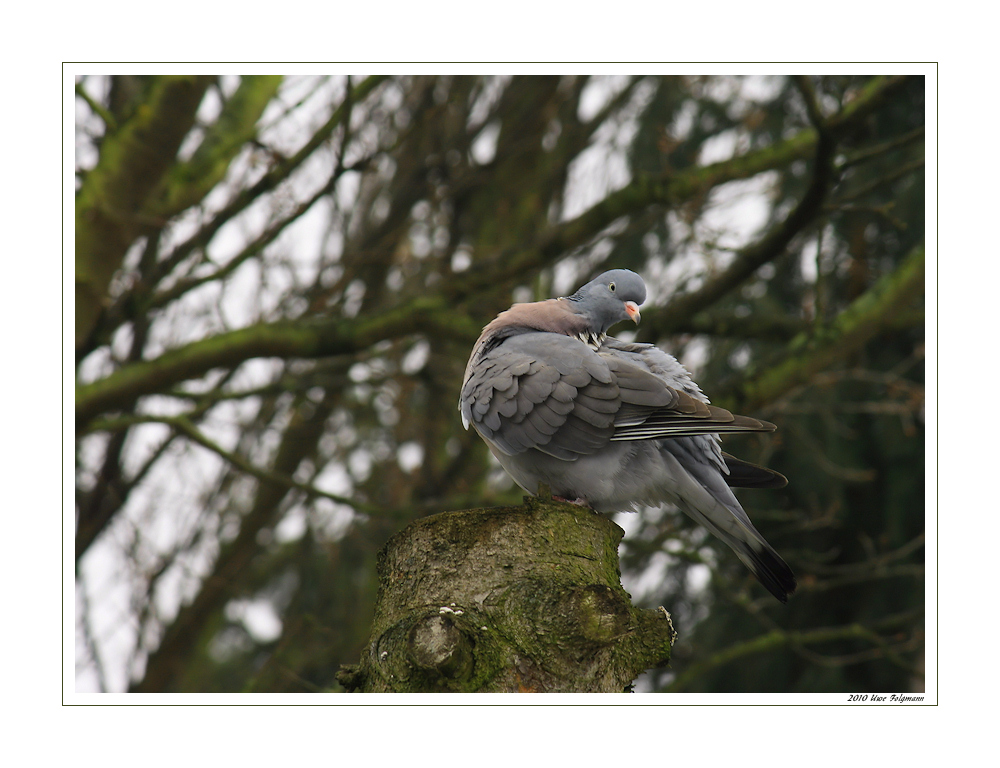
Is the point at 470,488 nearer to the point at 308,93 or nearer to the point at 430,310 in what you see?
the point at 430,310

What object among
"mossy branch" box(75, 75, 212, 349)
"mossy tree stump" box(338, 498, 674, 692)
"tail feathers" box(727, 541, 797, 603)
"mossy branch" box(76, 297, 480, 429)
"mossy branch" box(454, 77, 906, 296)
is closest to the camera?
"mossy tree stump" box(338, 498, 674, 692)

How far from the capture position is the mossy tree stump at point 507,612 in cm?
245

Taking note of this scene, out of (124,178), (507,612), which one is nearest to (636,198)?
(124,178)

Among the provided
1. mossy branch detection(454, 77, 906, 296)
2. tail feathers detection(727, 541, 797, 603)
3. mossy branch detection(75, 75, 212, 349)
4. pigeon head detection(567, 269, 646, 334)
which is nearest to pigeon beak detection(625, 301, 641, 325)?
pigeon head detection(567, 269, 646, 334)

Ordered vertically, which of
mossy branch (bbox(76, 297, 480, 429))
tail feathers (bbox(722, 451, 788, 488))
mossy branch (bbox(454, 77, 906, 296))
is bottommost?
tail feathers (bbox(722, 451, 788, 488))

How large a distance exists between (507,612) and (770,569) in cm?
134

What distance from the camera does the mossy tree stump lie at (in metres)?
2.45

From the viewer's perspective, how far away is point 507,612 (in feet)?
8.43

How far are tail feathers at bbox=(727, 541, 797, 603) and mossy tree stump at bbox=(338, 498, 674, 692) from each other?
2.63 ft

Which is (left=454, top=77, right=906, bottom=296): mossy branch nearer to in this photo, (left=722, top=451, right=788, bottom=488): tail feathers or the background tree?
the background tree

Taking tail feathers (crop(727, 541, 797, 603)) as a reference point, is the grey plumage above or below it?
above

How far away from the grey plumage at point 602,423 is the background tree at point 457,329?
4.94ft

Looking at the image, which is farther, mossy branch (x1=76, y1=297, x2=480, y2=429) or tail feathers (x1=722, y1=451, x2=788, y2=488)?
mossy branch (x1=76, y1=297, x2=480, y2=429)
